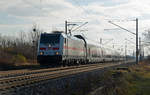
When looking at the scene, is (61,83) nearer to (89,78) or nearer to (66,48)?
(89,78)

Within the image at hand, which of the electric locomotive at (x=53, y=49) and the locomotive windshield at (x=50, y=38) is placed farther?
the locomotive windshield at (x=50, y=38)

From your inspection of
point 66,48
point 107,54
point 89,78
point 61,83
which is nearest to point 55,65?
point 66,48

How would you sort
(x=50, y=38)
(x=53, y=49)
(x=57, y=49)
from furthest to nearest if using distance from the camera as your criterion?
(x=50, y=38)
(x=53, y=49)
(x=57, y=49)

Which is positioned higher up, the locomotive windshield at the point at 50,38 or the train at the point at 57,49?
the locomotive windshield at the point at 50,38

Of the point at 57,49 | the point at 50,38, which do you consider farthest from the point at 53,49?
the point at 50,38

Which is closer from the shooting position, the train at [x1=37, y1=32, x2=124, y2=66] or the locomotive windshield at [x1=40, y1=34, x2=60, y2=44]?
the train at [x1=37, y1=32, x2=124, y2=66]

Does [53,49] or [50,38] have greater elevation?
[50,38]

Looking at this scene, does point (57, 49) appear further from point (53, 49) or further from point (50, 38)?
point (50, 38)

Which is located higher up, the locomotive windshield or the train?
the locomotive windshield

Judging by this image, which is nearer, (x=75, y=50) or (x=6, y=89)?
(x=6, y=89)

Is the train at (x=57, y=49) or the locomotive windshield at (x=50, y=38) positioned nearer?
the train at (x=57, y=49)

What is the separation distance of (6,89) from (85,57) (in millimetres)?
25403

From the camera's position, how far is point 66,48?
92.4 feet

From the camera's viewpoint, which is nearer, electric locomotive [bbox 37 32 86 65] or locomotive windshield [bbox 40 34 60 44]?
electric locomotive [bbox 37 32 86 65]
